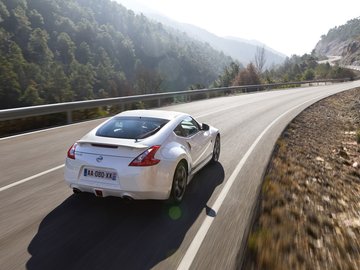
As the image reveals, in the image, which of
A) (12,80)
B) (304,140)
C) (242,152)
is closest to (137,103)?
(304,140)

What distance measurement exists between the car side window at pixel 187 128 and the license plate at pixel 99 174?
150 cm

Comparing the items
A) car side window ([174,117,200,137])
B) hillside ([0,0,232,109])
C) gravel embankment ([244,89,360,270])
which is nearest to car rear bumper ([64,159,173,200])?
car side window ([174,117,200,137])

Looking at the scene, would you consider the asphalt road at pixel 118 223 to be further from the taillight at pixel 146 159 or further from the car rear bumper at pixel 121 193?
the taillight at pixel 146 159

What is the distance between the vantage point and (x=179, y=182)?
6.12 metres

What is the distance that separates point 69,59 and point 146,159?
136 m

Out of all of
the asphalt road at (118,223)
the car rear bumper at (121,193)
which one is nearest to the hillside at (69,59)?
the asphalt road at (118,223)

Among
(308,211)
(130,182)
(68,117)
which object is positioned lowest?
(68,117)

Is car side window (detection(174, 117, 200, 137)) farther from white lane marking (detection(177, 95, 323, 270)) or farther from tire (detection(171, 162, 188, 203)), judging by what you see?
white lane marking (detection(177, 95, 323, 270))

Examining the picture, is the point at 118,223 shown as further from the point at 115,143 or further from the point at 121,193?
the point at 115,143

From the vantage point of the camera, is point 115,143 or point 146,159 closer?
point 146,159

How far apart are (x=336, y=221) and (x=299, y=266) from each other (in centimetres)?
202

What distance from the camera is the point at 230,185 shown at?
7168 millimetres

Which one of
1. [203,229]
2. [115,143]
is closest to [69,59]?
Result: [115,143]

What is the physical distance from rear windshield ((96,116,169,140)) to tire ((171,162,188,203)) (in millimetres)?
715
